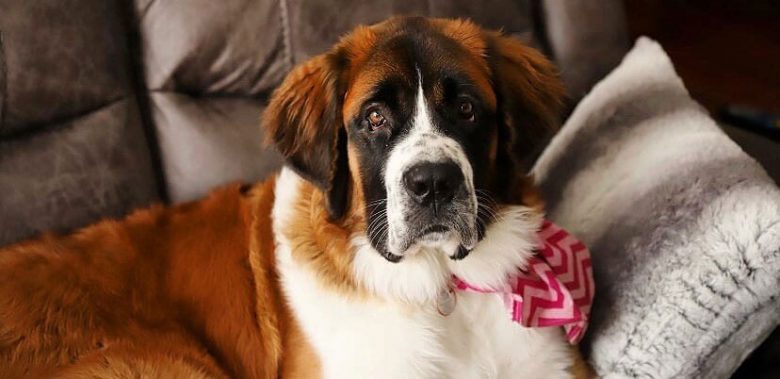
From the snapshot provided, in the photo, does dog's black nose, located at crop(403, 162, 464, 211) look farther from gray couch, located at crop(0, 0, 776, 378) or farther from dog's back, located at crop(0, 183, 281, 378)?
gray couch, located at crop(0, 0, 776, 378)

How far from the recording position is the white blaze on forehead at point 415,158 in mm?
1558

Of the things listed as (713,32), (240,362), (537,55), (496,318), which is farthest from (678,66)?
(240,362)

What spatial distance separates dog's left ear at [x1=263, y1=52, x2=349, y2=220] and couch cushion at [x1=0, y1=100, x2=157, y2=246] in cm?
68

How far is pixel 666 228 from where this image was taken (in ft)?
5.70

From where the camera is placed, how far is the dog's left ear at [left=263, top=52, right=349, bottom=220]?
172cm

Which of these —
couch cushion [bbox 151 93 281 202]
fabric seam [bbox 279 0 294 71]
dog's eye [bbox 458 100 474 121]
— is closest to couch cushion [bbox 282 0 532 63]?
fabric seam [bbox 279 0 294 71]

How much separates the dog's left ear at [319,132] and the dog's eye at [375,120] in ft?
0.31

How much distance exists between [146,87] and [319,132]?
87 centimetres

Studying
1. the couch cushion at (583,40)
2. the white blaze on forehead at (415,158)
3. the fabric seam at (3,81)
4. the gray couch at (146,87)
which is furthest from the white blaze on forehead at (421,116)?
the fabric seam at (3,81)

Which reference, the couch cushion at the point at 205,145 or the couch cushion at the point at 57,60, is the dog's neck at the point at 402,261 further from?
the couch cushion at the point at 57,60

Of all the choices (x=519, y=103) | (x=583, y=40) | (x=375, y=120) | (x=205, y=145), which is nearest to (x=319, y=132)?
(x=375, y=120)

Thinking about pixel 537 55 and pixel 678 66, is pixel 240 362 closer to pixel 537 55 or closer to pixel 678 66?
pixel 537 55

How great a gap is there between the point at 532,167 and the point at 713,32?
95.8 inches

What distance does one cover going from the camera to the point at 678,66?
4.01m
